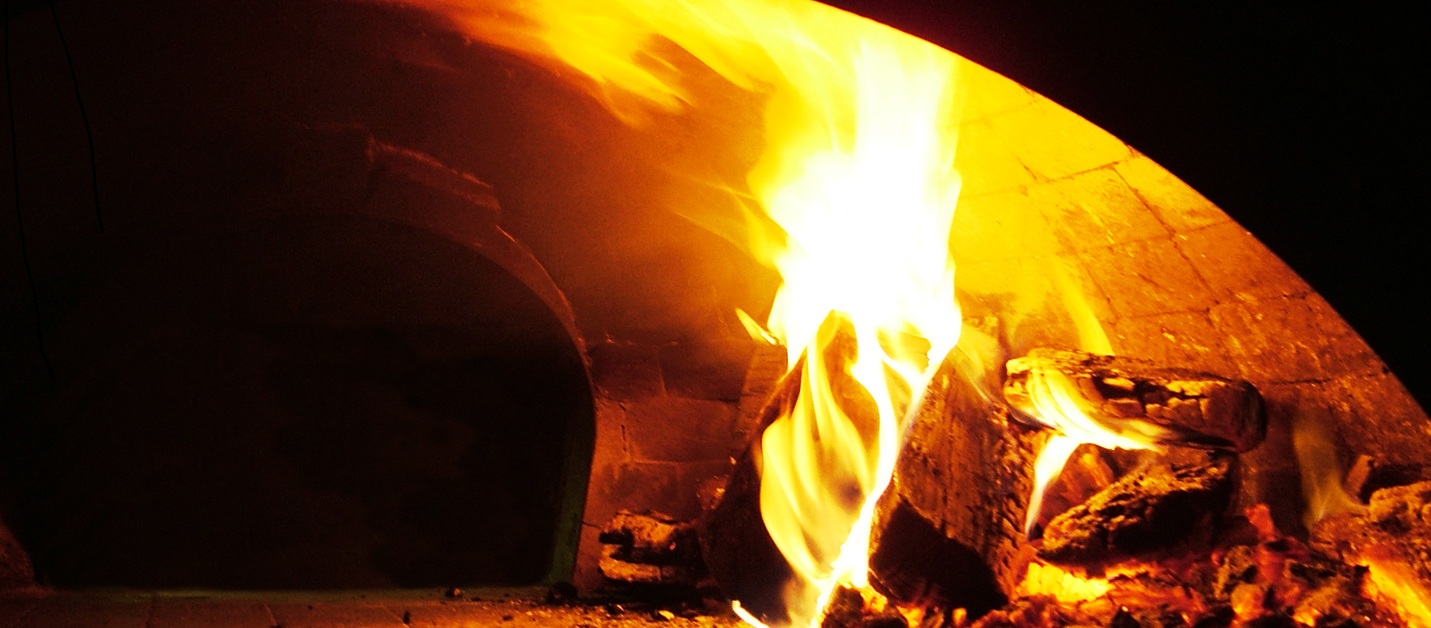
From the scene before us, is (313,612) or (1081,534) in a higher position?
(1081,534)

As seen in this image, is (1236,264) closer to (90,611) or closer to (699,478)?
(699,478)

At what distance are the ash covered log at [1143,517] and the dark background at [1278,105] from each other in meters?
0.75

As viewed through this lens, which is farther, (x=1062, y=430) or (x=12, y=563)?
(x=12, y=563)

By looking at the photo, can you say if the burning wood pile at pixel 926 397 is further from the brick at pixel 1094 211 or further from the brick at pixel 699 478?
the brick at pixel 699 478

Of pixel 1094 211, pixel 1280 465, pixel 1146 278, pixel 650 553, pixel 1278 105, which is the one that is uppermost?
pixel 1278 105

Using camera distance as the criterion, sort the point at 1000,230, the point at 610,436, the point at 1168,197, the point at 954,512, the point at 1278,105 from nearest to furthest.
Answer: the point at 1278,105, the point at 1168,197, the point at 954,512, the point at 1000,230, the point at 610,436

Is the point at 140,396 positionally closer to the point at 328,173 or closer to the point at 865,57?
the point at 328,173

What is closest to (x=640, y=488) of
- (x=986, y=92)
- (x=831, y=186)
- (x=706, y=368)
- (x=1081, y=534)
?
(x=706, y=368)

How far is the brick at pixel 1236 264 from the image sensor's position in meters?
2.40

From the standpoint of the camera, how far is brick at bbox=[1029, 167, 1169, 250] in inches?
97.5

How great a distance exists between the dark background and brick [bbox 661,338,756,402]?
1609mm

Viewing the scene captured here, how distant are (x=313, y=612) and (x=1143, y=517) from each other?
2.11m

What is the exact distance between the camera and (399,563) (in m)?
3.29

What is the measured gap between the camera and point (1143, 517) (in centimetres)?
238
